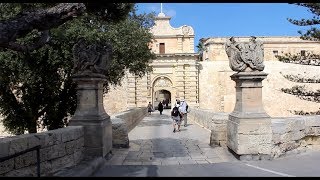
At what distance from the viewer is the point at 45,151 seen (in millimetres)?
6199

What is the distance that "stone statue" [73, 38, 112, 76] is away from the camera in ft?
29.4

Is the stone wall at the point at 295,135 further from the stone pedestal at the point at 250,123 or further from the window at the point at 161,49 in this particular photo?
the window at the point at 161,49

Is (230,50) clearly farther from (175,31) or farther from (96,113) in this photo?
(175,31)

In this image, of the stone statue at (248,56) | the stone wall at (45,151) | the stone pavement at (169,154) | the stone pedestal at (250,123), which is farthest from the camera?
the stone statue at (248,56)

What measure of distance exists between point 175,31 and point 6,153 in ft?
133

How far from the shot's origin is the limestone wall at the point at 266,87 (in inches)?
1734

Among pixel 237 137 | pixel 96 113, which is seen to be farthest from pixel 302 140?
pixel 96 113

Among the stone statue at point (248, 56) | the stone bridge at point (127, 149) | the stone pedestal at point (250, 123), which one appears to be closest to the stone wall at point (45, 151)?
the stone bridge at point (127, 149)

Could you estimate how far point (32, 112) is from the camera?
17672 millimetres

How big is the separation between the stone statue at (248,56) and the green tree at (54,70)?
770cm

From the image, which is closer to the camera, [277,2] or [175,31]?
[277,2]

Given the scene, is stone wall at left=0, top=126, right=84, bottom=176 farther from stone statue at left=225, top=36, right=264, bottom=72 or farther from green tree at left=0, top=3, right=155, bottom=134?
green tree at left=0, top=3, right=155, bottom=134

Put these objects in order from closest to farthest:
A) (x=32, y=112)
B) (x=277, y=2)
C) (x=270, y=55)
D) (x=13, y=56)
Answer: (x=277, y=2) → (x=13, y=56) → (x=32, y=112) → (x=270, y=55)

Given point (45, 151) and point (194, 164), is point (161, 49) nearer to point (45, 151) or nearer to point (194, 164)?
point (194, 164)
